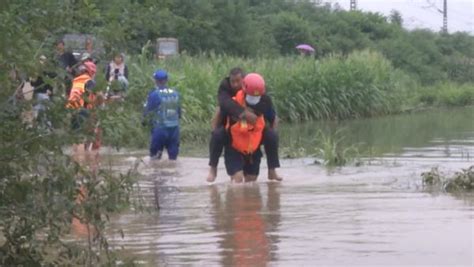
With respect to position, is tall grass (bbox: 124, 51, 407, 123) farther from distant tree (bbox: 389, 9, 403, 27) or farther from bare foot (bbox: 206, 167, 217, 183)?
distant tree (bbox: 389, 9, 403, 27)

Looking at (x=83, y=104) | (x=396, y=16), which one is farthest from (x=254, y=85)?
(x=396, y=16)

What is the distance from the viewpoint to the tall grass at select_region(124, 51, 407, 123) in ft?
85.6

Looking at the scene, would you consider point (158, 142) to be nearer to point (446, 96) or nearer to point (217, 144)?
point (217, 144)

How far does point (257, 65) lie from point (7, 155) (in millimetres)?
25222

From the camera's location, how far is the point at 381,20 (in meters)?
62.6

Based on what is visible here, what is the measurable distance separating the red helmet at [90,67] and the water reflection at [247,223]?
5.83 feet

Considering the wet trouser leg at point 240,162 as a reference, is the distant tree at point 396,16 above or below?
above

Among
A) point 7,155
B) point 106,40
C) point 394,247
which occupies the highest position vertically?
point 106,40

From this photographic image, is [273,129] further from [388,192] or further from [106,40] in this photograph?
[106,40]

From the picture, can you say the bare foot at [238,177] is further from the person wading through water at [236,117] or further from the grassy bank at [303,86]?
the grassy bank at [303,86]

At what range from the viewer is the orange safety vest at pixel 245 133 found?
13938mm

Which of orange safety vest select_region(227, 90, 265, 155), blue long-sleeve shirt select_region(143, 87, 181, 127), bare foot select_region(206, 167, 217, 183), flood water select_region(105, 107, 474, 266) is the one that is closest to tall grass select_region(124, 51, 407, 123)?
blue long-sleeve shirt select_region(143, 87, 181, 127)

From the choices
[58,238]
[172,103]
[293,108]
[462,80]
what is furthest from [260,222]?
[462,80]

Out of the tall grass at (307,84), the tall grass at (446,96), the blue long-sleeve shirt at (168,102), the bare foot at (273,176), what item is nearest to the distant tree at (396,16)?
the tall grass at (446,96)
